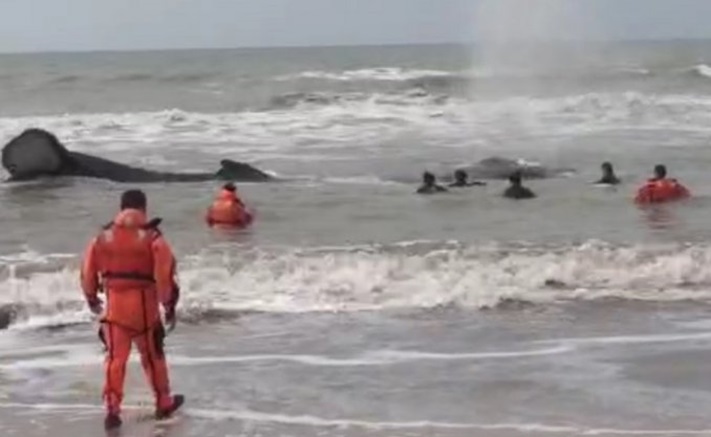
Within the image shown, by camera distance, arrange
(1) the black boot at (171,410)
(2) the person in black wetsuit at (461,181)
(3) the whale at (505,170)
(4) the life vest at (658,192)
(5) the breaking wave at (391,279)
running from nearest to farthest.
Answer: (1) the black boot at (171,410), (5) the breaking wave at (391,279), (4) the life vest at (658,192), (2) the person in black wetsuit at (461,181), (3) the whale at (505,170)

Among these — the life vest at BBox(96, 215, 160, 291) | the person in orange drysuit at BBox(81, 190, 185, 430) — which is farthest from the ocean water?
the life vest at BBox(96, 215, 160, 291)

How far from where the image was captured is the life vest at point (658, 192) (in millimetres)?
20156

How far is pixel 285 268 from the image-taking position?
1491 centimetres

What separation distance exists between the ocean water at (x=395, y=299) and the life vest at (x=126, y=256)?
3.01ft

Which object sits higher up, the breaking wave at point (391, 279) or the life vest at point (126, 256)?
the life vest at point (126, 256)

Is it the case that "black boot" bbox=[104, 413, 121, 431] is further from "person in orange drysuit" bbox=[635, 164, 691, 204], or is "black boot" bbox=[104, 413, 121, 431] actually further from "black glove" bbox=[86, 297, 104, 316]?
"person in orange drysuit" bbox=[635, 164, 691, 204]

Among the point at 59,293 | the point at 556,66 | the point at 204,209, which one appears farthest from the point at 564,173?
the point at 556,66

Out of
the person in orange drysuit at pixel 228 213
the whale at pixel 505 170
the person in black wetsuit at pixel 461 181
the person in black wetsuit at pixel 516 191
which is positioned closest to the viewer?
the person in orange drysuit at pixel 228 213

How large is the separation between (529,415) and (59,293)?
684 cm

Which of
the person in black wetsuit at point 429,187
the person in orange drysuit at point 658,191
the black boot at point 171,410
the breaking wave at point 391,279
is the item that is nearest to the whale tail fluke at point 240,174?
the person in black wetsuit at point 429,187

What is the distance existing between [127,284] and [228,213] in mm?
10118

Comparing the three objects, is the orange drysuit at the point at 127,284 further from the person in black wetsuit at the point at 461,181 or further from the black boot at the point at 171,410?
the person in black wetsuit at the point at 461,181

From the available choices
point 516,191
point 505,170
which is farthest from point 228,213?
point 505,170

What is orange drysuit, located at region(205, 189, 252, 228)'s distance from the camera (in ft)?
59.5
